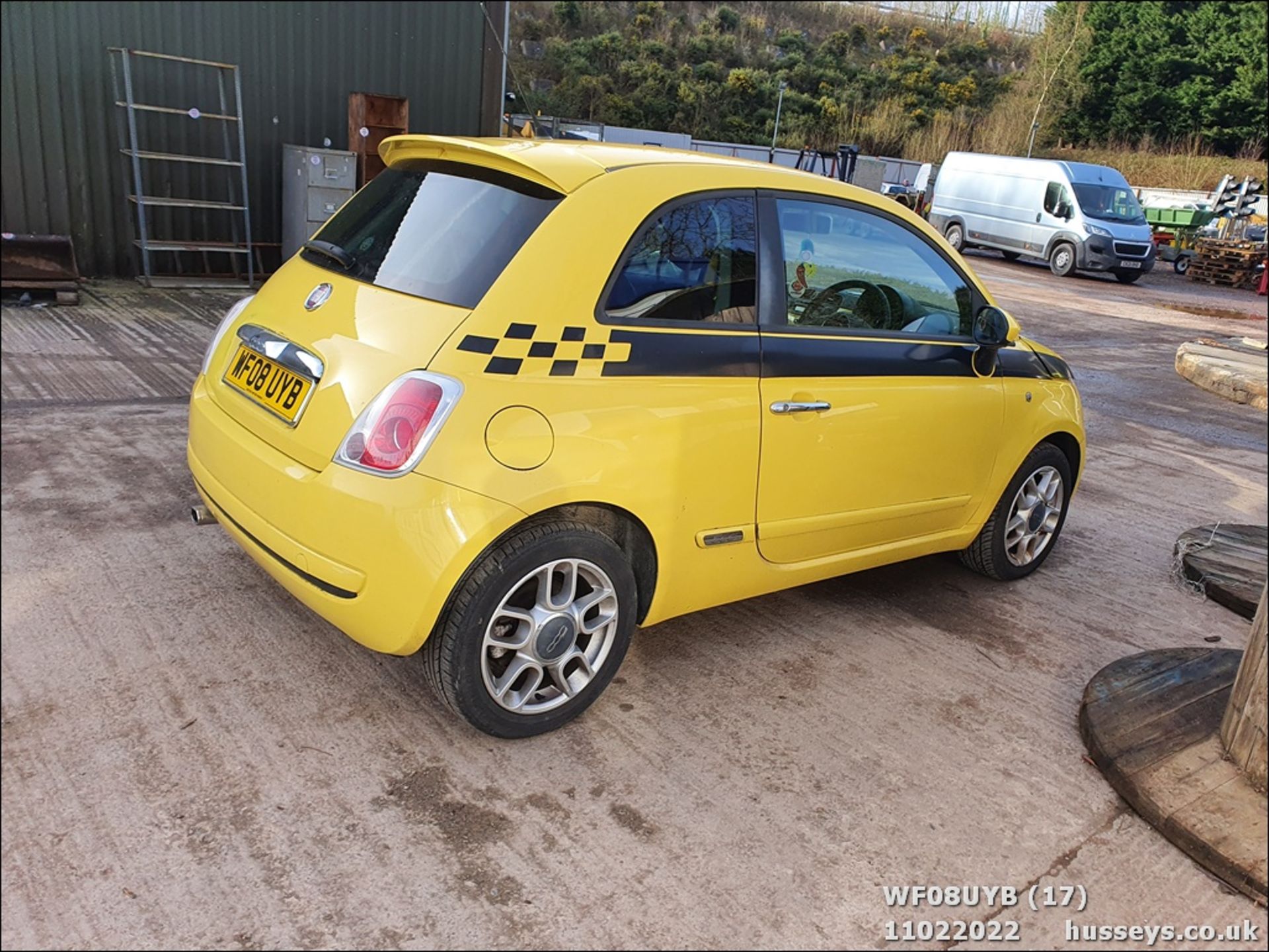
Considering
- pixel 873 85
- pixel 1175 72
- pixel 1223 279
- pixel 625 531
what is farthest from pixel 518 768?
pixel 873 85

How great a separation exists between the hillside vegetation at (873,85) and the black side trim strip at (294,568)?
1153 centimetres

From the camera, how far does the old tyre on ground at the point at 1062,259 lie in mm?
20359

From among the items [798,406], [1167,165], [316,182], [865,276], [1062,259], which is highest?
[1167,165]

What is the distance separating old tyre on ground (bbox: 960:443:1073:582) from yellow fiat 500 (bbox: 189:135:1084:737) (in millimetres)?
723

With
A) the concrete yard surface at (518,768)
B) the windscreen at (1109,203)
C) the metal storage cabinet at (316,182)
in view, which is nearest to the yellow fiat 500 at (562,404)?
the concrete yard surface at (518,768)

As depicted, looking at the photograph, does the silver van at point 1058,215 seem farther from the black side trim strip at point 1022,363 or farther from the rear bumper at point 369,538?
the rear bumper at point 369,538

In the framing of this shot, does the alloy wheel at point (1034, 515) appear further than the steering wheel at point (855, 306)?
Yes

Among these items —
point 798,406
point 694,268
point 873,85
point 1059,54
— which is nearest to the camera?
point 694,268

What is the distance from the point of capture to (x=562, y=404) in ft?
8.66

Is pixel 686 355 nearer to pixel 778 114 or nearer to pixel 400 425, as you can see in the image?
pixel 400 425

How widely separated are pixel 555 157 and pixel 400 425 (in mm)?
1049

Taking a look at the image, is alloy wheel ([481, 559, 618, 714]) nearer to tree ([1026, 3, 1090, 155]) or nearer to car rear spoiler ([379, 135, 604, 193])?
car rear spoiler ([379, 135, 604, 193])

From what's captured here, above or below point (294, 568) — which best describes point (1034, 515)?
below

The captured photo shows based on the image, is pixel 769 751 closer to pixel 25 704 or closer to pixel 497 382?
pixel 497 382
